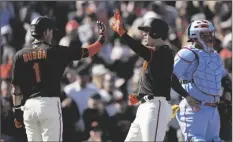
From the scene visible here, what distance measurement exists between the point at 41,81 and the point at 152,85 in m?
1.45

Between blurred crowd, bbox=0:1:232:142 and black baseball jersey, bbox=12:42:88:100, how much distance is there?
4.10 meters

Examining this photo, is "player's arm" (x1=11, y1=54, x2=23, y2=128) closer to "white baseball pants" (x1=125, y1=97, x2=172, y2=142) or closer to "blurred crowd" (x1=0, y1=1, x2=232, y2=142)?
"white baseball pants" (x1=125, y1=97, x2=172, y2=142)

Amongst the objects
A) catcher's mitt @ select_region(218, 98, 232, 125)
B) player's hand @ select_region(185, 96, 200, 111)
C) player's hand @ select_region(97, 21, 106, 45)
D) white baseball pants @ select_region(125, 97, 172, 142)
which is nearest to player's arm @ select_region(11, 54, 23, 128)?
player's hand @ select_region(97, 21, 106, 45)

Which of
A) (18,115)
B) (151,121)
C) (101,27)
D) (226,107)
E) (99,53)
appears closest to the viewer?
(151,121)

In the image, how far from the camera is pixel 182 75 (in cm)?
1262

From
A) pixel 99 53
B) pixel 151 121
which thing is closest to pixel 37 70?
pixel 151 121

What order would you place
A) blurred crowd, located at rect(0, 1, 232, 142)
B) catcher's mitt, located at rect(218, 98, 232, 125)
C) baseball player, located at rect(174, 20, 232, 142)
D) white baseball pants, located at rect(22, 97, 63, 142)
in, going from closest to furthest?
white baseball pants, located at rect(22, 97, 63, 142) → baseball player, located at rect(174, 20, 232, 142) → catcher's mitt, located at rect(218, 98, 232, 125) → blurred crowd, located at rect(0, 1, 232, 142)

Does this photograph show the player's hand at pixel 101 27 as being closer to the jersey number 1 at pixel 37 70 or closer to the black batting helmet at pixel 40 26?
the black batting helmet at pixel 40 26

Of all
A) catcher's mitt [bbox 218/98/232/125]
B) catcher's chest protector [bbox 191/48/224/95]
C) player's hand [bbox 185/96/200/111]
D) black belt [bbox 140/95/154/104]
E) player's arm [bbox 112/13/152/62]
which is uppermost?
player's arm [bbox 112/13/152/62]

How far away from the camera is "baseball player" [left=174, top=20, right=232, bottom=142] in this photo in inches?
495

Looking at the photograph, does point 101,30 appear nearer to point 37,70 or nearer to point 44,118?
point 37,70

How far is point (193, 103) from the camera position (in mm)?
12500

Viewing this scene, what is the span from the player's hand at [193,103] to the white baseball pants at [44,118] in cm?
177

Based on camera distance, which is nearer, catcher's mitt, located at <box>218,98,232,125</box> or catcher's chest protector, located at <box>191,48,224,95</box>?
catcher's chest protector, located at <box>191,48,224,95</box>
